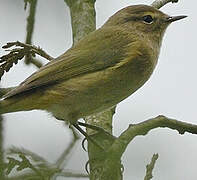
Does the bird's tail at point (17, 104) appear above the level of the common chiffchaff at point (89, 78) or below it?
below

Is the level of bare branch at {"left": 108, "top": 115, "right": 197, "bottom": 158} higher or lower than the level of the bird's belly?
higher

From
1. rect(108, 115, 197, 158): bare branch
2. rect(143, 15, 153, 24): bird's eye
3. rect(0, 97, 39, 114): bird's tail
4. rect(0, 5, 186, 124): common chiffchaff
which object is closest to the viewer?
rect(108, 115, 197, 158): bare branch

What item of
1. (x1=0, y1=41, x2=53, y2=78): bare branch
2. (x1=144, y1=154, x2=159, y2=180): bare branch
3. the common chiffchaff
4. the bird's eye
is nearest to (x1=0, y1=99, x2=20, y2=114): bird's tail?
the common chiffchaff

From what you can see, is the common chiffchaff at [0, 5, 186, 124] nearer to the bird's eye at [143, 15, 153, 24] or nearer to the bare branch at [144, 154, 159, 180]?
the bird's eye at [143, 15, 153, 24]

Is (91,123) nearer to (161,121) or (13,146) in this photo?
(161,121)

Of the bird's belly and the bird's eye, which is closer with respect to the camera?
the bird's belly

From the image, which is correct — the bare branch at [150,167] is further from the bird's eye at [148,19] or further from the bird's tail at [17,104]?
the bird's eye at [148,19]

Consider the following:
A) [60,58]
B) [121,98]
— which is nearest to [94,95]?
[121,98]

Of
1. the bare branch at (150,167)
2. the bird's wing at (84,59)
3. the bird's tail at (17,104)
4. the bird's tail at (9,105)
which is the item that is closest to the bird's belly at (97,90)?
the bird's wing at (84,59)
